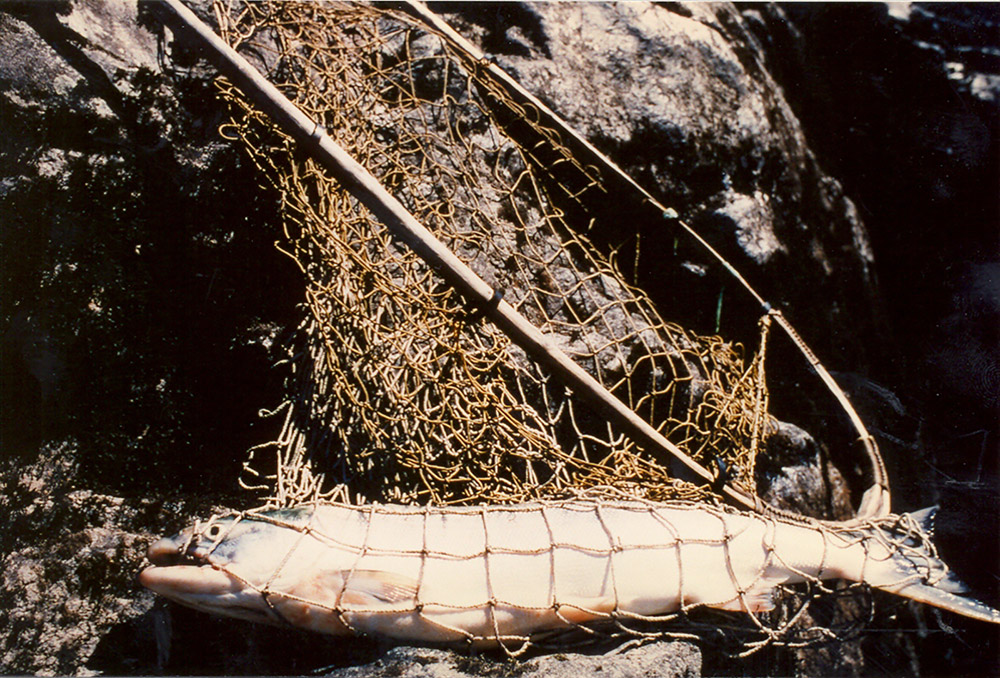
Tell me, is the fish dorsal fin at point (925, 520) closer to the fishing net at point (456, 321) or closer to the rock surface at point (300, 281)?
the rock surface at point (300, 281)

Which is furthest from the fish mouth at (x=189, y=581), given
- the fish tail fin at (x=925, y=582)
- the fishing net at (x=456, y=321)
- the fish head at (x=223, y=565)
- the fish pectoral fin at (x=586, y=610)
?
the fish tail fin at (x=925, y=582)

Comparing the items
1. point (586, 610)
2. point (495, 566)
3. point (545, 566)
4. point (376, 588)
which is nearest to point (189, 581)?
point (376, 588)

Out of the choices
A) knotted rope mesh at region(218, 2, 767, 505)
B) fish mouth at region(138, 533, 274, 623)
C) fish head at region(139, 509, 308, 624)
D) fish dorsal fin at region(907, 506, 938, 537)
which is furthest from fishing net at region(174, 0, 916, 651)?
fish dorsal fin at region(907, 506, 938, 537)

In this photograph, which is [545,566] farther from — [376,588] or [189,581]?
[189,581]

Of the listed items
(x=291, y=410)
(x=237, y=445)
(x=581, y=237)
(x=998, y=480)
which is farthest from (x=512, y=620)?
(x=998, y=480)

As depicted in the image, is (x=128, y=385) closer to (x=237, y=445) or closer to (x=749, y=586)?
(x=237, y=445)

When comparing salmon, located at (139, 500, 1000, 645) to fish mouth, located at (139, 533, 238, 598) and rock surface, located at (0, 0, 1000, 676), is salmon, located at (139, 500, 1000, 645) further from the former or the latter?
rock surface, located at (0, 0, 1000, 676)
